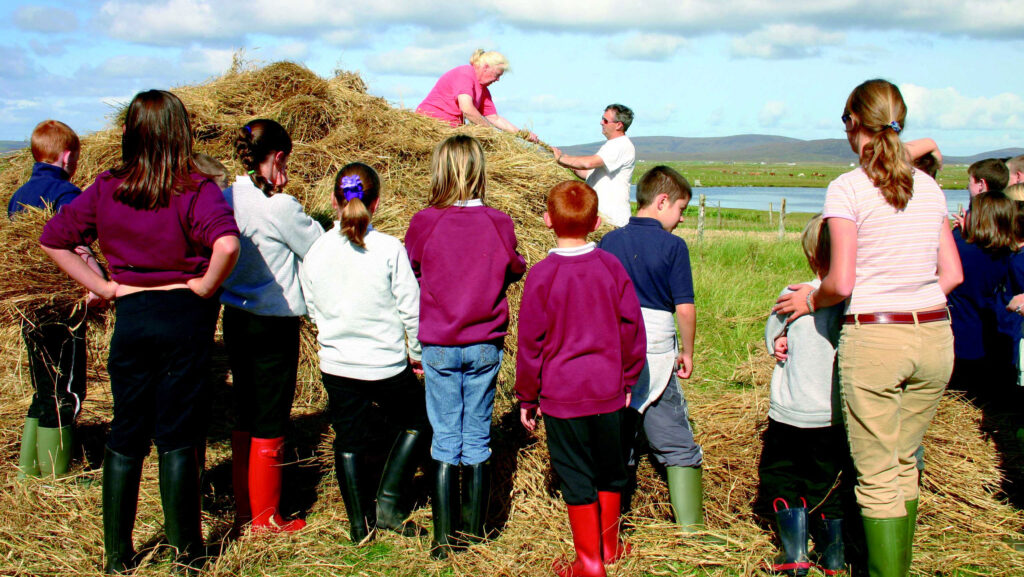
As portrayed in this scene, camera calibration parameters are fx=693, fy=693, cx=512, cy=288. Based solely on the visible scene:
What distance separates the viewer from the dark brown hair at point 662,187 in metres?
3.48

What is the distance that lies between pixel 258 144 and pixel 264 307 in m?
0.80

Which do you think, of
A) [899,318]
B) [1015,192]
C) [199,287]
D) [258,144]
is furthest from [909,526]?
[258,144]

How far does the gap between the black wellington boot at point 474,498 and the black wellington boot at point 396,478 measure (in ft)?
1.25

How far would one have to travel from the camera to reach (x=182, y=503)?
298 cm

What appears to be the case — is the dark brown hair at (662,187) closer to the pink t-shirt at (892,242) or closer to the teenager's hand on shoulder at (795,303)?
the teenager's hand on shoulder at (795,303)

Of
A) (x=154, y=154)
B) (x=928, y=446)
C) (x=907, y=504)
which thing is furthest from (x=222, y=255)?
(x=928, y=446)

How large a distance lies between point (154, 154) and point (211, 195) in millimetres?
260

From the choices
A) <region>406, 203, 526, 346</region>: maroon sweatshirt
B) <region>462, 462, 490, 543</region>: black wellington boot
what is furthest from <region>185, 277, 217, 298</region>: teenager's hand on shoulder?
<region>462, 462, 490, 543</region>: black wellington boot

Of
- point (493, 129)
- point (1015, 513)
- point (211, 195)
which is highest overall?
point (493, 129)

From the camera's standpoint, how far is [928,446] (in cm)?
421

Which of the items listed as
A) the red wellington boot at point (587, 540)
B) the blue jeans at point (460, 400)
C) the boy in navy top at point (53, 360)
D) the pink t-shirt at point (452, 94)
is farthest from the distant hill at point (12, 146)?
the red wellington boot at point (587, 540)

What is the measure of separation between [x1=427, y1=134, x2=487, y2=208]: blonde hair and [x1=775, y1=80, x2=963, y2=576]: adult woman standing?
1.54m

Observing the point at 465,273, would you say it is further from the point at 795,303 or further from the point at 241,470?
the point at 241,470

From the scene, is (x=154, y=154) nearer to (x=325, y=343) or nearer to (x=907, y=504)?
(x=325, y=343)
